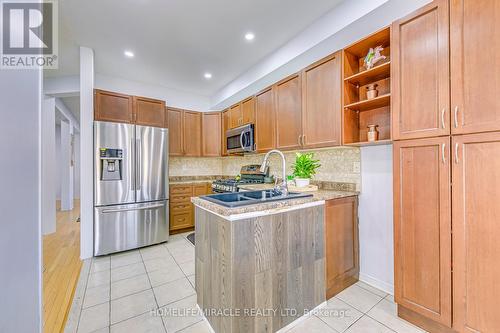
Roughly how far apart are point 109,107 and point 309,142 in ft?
9.99

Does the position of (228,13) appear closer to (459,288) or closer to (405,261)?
(405,261)

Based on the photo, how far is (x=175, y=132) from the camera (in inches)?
165

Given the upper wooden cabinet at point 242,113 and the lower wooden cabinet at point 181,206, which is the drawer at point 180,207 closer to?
the lower wooden cabinet at point 181,206

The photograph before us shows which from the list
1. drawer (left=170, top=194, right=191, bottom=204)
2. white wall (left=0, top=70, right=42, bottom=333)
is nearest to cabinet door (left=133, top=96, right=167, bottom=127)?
drawer (left=170, top=194, right=191, bottom=204)

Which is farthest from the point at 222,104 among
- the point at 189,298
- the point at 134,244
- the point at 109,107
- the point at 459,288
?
the point at 459,288

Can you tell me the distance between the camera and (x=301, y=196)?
182 cm

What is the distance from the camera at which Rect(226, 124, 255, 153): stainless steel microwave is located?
3.37 m

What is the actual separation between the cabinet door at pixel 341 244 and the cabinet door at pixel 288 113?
3.02 feet

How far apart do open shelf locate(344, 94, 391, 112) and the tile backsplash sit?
1.45 ft

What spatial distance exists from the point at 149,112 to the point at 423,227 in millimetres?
3895

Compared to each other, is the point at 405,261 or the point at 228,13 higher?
the point at 228,13

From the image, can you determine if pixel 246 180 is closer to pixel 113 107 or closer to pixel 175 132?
pixel 175 132

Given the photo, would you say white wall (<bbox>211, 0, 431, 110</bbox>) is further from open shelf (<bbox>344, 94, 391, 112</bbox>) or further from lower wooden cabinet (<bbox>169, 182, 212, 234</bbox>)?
lower wooden cabinet (<bbox>169, 182, 212, 234</bbox>)

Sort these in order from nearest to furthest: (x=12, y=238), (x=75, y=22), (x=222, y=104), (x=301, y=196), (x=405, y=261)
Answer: (x=12, y=238)
(x=405, y=261)
(x=301, y=196)
(x=75, y=22)
(x=222, y=104)
